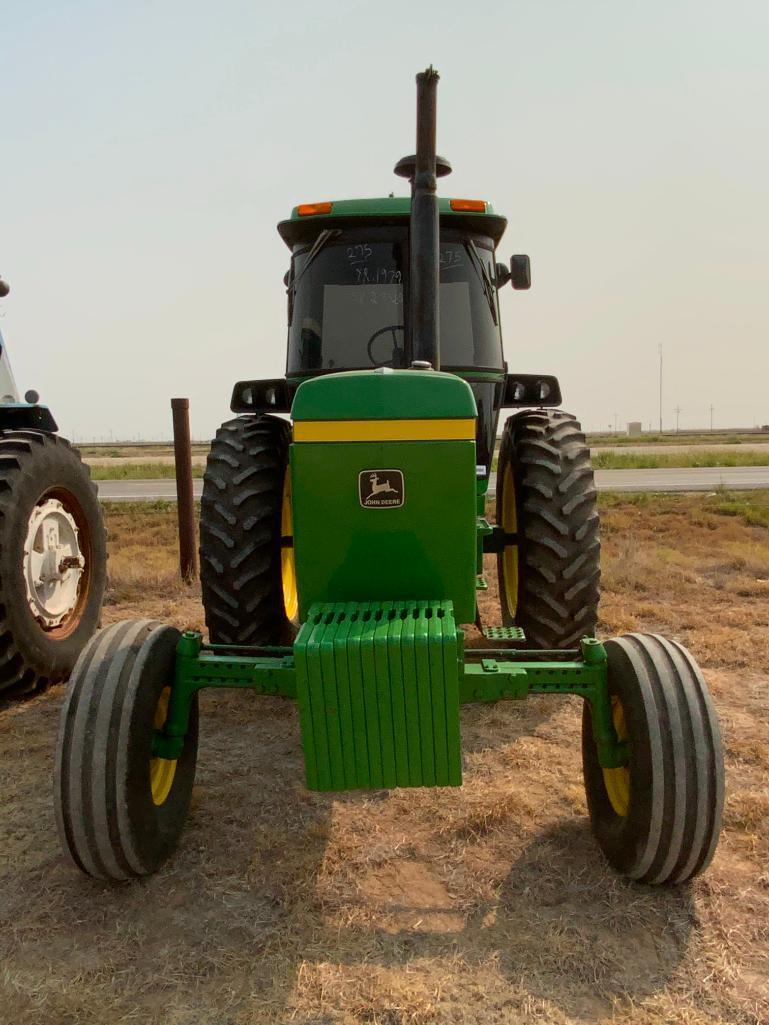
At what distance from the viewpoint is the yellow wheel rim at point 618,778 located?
119 inches

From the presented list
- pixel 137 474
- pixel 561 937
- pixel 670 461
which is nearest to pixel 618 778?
pixel 561 937

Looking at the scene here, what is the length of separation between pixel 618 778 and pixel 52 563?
334cm

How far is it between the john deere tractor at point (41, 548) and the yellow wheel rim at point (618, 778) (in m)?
2.89

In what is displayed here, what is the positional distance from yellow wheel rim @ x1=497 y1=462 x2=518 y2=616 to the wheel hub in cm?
256

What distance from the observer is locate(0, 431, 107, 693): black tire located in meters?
4.30

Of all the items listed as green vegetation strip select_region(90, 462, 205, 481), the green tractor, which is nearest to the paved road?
green vegetation strip select_region(90, 462, 205, 481)

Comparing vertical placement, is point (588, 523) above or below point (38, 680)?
above

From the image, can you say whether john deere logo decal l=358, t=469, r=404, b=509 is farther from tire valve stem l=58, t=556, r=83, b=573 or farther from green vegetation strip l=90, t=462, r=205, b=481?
green vegetation strip l=90, t=462, r=205, b=481

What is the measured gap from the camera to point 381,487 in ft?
9.90

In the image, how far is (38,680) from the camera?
4.53 metres

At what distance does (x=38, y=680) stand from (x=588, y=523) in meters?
2.95

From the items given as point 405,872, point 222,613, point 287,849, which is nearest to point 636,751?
point 405,872

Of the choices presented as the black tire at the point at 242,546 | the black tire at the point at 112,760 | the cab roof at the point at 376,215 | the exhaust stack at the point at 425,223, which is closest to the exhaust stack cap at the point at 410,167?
the cab roof at the point at 376,215

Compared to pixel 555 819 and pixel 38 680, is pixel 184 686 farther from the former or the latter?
pixel 38 680
